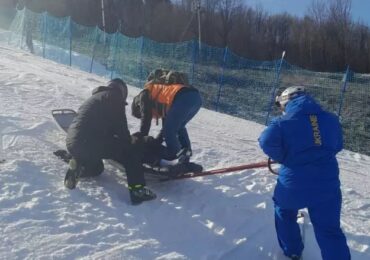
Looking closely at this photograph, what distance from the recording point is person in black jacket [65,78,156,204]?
16.2 ft

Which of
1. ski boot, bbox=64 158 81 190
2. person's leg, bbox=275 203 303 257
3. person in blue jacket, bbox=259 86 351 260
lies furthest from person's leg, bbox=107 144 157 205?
person in blue jacket, bbox=259 86 351 260

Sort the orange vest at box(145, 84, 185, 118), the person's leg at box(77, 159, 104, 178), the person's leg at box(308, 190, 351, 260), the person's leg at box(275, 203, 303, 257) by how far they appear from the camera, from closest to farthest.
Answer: the person's leg at box(308, 190, 351, 260) < the person's leg at box(275, 203, 303, 257) < the person's leg at box(77, 159, 104, 178) < the orange vest at box(145, 84, 185, 118)

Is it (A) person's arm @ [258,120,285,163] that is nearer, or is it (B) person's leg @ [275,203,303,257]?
(A) person's arm @ [258,120,285,163]

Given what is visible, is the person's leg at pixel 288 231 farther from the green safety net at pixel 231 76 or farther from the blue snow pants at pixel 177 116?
the green safety net at pixel 231 76

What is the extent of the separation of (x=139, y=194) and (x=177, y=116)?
3.68 feet

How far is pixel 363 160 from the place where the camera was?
9180 millimetres

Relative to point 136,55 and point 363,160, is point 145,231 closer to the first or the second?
point 363,160

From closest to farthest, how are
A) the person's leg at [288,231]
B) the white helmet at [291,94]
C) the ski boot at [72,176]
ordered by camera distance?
1. the white helmet at [291,94]
2. the person's leg at [288,231]
3. the ski boot at [72,176]

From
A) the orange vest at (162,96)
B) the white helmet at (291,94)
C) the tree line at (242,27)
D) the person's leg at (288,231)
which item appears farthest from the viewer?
the tree line at (242,27)

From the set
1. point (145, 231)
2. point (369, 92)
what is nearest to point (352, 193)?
point (145, 231)

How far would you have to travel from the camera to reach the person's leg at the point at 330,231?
3.69 meters

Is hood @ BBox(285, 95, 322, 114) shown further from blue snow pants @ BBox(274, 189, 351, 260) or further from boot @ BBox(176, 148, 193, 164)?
boot @ BBox(176, 148, 193, 164)

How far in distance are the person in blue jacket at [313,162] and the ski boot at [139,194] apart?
1609 mm

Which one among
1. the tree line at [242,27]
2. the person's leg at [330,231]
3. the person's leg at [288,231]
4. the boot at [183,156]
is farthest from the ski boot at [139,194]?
the tree line at [242,27]
